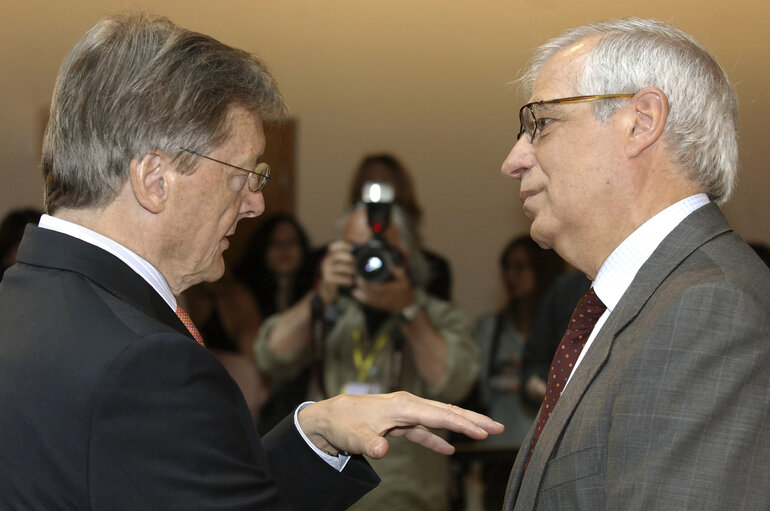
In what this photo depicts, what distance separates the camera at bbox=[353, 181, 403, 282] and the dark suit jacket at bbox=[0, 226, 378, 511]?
1.60m

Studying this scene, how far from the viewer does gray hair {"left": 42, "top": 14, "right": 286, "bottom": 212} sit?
4.55ft

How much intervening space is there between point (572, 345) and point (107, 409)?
2.76 ft

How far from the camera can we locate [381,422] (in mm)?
1532

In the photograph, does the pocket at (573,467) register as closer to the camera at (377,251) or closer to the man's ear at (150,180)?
the man's ear at (150,180)

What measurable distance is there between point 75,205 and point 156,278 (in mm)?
171

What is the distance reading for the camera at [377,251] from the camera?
2914mm

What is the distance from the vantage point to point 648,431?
1203 millimetres

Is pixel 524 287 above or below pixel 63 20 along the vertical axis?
below

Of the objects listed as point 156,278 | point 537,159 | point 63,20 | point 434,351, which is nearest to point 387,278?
point 434,351

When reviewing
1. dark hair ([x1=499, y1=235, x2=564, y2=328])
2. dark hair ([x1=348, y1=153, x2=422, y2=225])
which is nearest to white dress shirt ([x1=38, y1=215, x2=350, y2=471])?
dark hair ([x1=348, y1=153, x2=422, y2=225])

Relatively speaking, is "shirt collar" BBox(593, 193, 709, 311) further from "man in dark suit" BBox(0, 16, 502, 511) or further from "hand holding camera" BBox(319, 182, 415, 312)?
"hand holding camera" BBox(319, 182, 415, 312)

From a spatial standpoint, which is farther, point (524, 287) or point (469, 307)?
point (469, 307)

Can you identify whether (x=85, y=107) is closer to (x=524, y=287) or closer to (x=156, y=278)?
(x=156, y=278)

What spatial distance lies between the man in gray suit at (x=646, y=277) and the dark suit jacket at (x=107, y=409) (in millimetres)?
504
